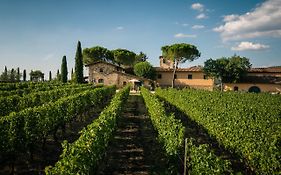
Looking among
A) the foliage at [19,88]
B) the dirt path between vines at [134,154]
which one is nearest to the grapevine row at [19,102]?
the foliage at [19,88]

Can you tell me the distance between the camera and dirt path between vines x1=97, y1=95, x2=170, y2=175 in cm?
974

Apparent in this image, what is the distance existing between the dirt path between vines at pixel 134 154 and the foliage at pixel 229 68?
38.1m

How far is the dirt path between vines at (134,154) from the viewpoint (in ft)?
32.0

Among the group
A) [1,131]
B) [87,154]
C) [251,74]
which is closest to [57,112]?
[1,131]

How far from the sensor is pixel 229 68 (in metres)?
51.6

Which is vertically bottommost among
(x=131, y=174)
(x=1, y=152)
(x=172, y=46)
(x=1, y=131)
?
(x=131, y=174)

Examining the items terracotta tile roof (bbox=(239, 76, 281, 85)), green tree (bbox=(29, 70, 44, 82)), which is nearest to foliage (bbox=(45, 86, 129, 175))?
terracotta tile roof (bbox=(239, 76, 281, 85))

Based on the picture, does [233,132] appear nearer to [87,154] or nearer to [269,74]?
[87,154]

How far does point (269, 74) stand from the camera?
57625 mm

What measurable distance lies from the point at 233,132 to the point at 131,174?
3.84 metres

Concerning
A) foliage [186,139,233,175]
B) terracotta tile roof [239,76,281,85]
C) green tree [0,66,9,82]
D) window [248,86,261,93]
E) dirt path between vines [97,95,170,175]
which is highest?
green tree [0,66,9,82]

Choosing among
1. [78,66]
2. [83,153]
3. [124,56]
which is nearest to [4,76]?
[124,56]

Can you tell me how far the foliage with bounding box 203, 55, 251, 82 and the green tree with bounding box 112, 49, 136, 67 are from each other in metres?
24.3

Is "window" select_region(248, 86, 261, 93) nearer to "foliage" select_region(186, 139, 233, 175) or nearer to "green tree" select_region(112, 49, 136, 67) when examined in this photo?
"green tree" select_region(112, 49, 136, 67)
